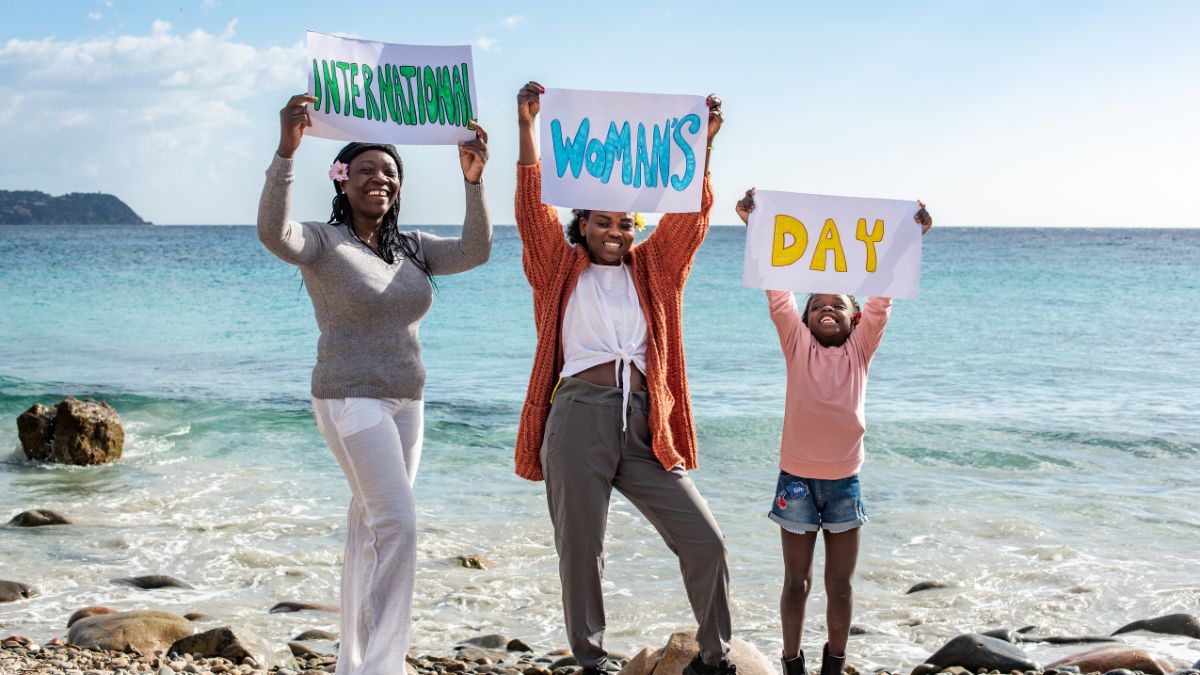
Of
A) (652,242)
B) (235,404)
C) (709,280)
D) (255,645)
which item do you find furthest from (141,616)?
(709,280)

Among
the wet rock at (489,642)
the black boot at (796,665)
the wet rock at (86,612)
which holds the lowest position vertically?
the wet rock at (489,642)

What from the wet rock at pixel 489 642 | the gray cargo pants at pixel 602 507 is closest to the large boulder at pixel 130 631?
the wet rock at pixel 489 642

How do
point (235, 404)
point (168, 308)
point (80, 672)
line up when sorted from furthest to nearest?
point (168, 308) → point (235, 404) → point (80, 672)

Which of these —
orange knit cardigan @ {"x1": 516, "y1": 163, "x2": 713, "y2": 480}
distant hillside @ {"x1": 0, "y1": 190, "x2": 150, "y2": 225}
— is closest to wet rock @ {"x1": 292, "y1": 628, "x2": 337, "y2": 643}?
orange knit cardigan @ {"x1": 516, "y1": 163, "x2": 713, "y2": 480}

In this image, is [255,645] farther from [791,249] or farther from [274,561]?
[791,249]

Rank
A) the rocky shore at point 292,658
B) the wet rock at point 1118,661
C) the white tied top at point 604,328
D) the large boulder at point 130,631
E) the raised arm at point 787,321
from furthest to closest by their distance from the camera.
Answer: the large boulder at point 130,631 < the wet rock at point 1118,661 < the rocky shore at point 292,658 < the raised arm at point 787,321 < the white tied top at point 604,328

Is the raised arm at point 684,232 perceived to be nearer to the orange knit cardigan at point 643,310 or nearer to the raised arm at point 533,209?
the orange knit cardigan at point 643,310

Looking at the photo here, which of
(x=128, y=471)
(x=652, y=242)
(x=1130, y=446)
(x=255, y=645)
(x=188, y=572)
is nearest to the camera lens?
(x=652, y=242)

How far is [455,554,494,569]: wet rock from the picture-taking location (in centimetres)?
816

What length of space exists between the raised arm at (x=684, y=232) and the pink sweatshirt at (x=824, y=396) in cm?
44

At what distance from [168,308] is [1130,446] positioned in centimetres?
2548

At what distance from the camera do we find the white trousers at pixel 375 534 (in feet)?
14.1

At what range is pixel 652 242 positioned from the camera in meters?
4.73

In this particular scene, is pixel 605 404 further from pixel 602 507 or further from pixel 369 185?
pixel 369 185
